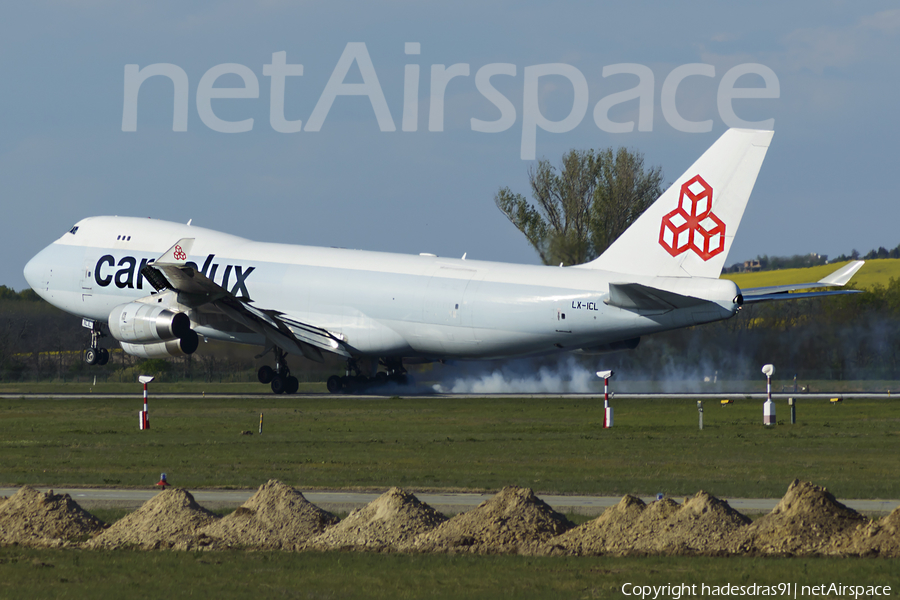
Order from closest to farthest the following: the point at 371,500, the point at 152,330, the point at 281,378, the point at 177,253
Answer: the point at 371,500
the point at 152,330
the point at 177,253
the point at 281,378

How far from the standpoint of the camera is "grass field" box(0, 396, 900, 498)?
2336 centimetres

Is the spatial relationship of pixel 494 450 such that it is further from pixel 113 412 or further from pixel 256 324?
pixel 256 324

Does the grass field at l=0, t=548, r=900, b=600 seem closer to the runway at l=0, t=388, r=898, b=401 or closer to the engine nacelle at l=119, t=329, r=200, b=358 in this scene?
the engine nacelle at l=119, t=329, r=200, b=358

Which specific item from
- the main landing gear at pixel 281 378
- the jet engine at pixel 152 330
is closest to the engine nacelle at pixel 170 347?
the jet engine at pixel 152 330

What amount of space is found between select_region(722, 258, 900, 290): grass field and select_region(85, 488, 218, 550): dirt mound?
358 ft

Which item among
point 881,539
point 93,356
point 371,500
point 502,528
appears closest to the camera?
point 881,539

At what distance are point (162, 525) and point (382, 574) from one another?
3.97 metres

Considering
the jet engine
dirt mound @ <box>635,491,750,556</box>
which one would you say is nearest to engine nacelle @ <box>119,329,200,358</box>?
the jet engine

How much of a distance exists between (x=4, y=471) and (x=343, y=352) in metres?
29.3

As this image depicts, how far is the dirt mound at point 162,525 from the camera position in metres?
15.9

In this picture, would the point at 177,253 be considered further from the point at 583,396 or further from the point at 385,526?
the point at 385,526

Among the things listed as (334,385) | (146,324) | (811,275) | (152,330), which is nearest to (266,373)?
(334,385)

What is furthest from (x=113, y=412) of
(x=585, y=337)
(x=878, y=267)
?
(x=878, y=267)

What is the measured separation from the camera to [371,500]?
20.2 metres
